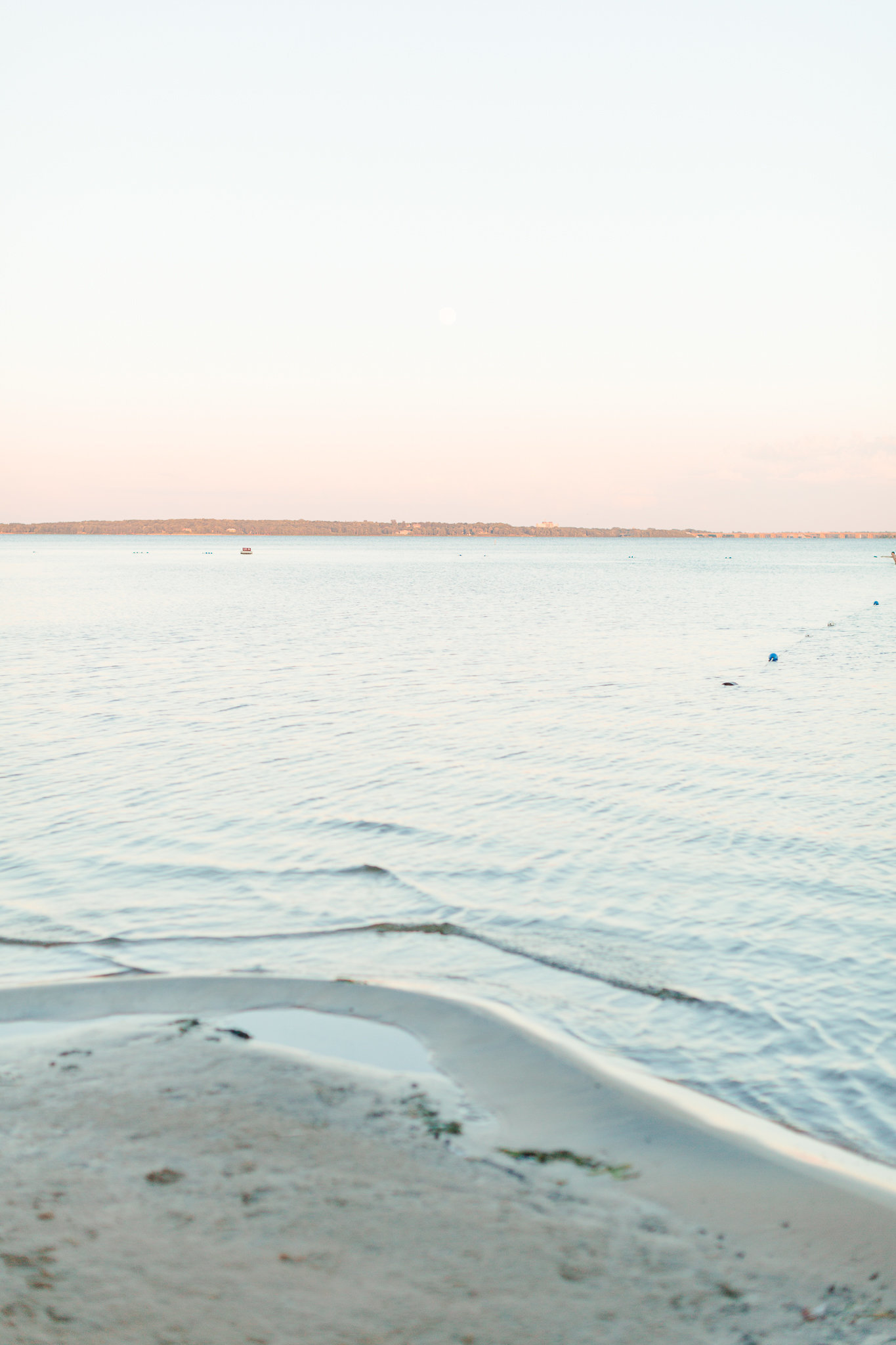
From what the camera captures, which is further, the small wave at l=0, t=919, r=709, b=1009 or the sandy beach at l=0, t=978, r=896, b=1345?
the small wave at l=0, t=919, r=709, b=1009

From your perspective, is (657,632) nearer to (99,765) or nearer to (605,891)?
(99,765)

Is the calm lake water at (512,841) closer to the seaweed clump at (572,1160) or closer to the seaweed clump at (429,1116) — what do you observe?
the seaweed clump at (572,1160)

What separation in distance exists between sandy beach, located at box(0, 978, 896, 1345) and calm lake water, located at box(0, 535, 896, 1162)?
5.34 ft

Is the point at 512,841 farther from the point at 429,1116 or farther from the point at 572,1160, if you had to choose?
the point at 572,1160

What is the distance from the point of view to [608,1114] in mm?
5953

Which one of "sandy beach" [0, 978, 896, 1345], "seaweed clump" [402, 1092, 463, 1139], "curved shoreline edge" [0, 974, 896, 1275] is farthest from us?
"seaweed clump" [402, 1092, 463, 1139]

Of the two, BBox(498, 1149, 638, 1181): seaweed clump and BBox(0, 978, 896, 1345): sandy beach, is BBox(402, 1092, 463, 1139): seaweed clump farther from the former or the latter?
BBox(498, 1149, 638, 1181): seaweed clump

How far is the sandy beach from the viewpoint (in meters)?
4.02

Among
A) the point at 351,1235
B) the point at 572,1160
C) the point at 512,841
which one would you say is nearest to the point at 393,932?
the point at 512,841

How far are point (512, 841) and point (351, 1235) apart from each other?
8145mm

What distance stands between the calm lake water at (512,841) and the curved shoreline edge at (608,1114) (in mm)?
342

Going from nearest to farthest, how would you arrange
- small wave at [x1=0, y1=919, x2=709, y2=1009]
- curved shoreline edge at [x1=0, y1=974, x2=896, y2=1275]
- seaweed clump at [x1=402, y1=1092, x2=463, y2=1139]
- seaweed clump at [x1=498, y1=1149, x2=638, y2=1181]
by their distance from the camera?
curved shoreline edge at [x1=0, y1=974, x2=896, y2=1275]
seaweed clump at [x1=498, y1=1149, x2=638, y2=1181]
seaweed clump at [x1=402, y1=1092, x2=463, y2=1139]
small wave at [x1=0, y1=919, x2=709, y2=1009]

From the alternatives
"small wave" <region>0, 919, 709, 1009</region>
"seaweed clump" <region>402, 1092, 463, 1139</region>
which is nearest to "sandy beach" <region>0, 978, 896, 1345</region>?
"seaweed clump" <region>402, 1092, 463, 1139</region>

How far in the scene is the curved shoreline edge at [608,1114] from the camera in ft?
15.9
